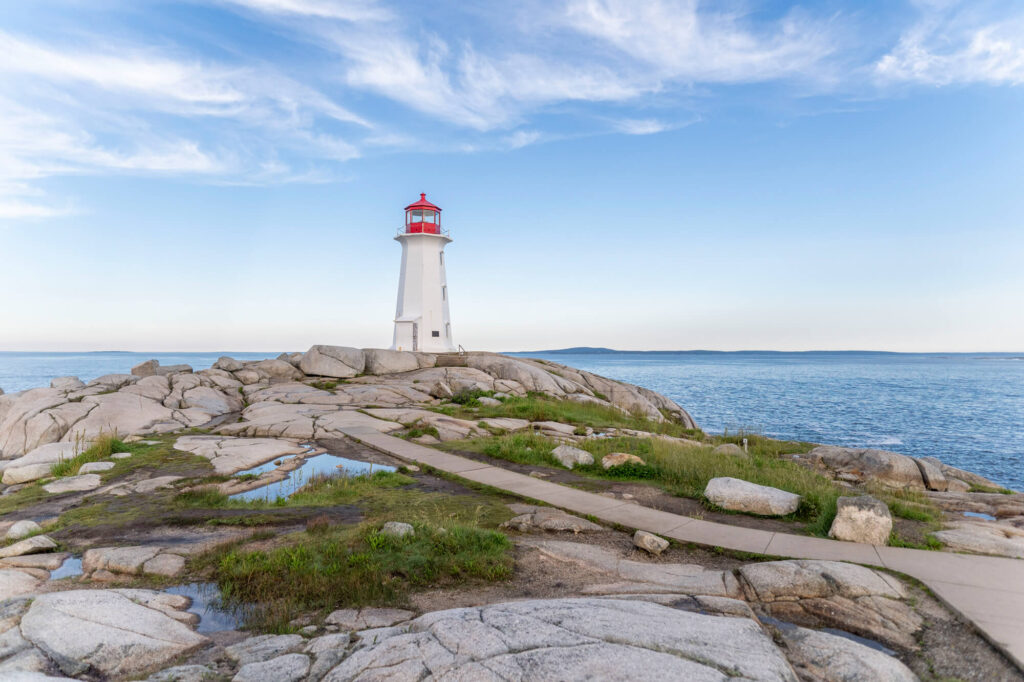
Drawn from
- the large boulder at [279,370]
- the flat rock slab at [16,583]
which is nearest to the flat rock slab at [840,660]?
the flat rock slab at [16,583]

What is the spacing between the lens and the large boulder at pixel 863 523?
289 inches

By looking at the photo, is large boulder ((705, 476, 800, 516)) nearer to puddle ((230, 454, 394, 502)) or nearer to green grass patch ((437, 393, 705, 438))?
puddle ((230, 454, 394, 502))

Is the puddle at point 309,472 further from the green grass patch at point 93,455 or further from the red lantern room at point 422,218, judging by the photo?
the red lantern room at point 422,218

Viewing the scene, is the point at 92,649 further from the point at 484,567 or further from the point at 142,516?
the point at 142,516

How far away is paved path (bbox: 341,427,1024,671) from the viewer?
5.08 meters

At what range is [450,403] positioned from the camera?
78.8ft

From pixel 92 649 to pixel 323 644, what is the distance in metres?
1.84

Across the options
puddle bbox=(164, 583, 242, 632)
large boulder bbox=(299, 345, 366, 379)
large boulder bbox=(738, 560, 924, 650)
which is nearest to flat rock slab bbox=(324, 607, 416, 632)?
puddle bbox=(164, 583, 242, 632)

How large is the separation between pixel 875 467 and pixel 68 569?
19.0 m

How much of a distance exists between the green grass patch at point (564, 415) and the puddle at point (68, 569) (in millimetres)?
13086

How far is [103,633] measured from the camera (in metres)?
4.60

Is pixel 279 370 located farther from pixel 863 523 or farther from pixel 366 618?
pixel 863 523

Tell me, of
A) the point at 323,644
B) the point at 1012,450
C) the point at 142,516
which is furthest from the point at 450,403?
the point at 1012,450

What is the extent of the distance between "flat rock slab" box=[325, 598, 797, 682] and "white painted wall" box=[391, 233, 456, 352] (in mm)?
32280
